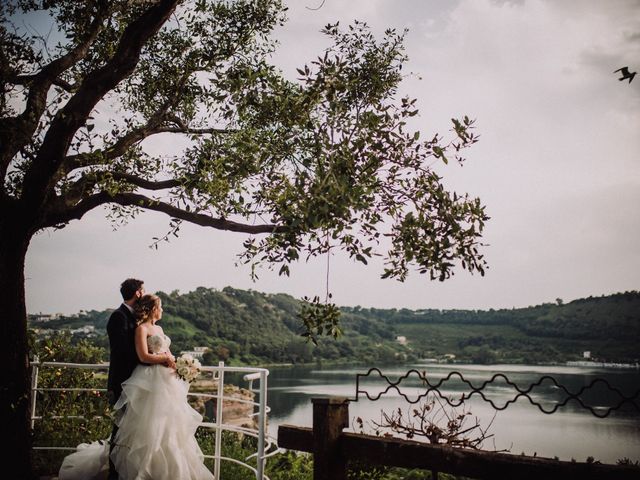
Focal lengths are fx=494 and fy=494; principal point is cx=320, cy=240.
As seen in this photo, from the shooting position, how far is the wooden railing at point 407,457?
2344mm

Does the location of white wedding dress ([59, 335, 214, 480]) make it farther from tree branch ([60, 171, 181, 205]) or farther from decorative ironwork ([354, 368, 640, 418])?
decorative ironwork ([354, 368, 640, 418])

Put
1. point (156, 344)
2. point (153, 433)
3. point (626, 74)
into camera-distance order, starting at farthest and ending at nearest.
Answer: point (156, 344) → point (153, 433) → point (626, 74)

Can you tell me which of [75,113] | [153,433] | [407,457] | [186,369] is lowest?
[153,433]

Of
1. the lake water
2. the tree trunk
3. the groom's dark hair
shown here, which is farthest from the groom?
the lake water

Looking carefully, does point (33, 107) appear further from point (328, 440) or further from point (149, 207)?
point (328, 440)

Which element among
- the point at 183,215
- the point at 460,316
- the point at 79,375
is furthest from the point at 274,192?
the point at 460,316

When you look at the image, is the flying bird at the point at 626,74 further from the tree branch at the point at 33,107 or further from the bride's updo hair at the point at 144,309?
the tree branch at the point at 33,107

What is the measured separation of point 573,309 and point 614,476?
129m

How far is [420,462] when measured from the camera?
2.72m

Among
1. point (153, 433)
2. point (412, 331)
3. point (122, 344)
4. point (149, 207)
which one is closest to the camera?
point (153, 433)

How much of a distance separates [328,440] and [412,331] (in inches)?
4963

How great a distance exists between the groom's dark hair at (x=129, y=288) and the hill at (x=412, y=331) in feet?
189

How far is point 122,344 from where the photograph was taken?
527 cm

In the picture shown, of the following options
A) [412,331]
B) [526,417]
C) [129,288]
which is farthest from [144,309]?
[412,331]
